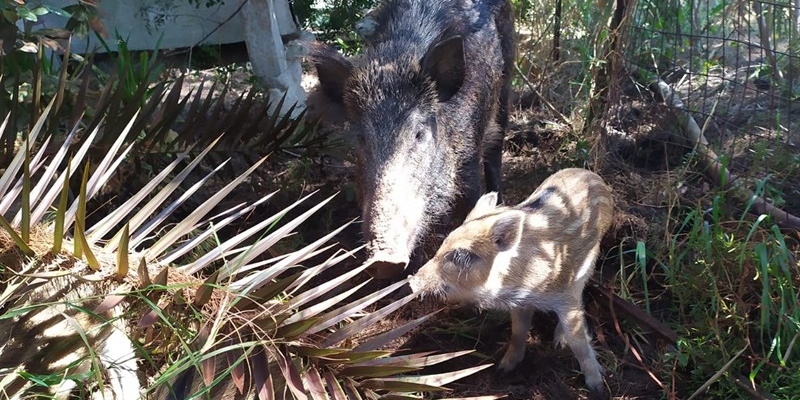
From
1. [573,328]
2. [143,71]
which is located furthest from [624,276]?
[143,71]

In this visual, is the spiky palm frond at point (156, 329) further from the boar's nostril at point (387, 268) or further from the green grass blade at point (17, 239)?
the boar's nostril at point (387, 268)

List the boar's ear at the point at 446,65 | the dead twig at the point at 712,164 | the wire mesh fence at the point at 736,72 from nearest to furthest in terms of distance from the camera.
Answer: the dead twig at the point at 712,164 < the wire mesh fence at the point at 736,72 < the boar's ear at the point at 446,65

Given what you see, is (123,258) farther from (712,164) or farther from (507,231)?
(712,164)

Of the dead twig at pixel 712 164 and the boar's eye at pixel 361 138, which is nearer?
the dead twig at pixel 712 164

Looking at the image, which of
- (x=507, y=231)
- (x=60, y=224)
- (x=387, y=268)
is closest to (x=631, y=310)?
(x=507, y=231)

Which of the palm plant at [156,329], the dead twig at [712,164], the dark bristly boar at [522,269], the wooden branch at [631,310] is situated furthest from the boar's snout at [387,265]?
the dead twig at [712,164]

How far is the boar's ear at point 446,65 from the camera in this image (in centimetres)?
370

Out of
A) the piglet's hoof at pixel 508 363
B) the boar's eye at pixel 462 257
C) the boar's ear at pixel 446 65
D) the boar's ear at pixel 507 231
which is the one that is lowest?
the piglet's hoof at pixel 508 363

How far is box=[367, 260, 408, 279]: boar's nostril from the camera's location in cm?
297

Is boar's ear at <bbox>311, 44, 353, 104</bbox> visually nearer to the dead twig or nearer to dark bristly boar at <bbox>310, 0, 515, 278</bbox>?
dark bristly boar at <bbox>310, 0, 515, 278</bbox>

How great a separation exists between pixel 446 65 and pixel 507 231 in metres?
1.27

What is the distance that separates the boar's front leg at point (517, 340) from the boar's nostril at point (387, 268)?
0.46 m

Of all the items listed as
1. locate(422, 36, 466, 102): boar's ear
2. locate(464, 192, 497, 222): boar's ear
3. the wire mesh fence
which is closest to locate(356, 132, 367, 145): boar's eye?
locate(422, 36, 466, 102): boar's ear

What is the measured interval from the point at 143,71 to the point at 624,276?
2.73 metres
